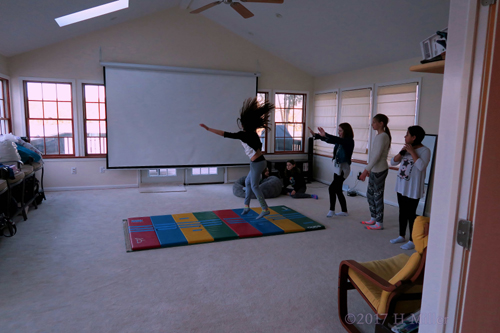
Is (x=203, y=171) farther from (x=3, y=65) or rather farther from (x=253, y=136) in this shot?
(x=3, y=65)

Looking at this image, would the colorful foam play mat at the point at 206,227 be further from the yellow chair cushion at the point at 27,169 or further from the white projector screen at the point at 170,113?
the white projector screen at the point at 170,113

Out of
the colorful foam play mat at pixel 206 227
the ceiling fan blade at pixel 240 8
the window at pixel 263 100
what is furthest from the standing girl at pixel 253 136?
the window at pixel 263 100

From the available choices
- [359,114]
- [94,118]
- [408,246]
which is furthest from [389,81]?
[94,118]

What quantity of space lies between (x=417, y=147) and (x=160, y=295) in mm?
3174

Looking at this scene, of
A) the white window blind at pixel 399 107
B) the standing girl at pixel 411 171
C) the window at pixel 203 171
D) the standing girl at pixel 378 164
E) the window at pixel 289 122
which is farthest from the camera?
the window at pixel 289 122

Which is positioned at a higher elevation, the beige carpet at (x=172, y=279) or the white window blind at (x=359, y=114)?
the white window blind at (x=359, y=114)

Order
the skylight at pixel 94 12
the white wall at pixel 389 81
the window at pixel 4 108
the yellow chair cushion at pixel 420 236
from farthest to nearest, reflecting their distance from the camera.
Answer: the window at pixel 4 108
the skylight at pixel 94 12
the white wall at pixel 389 81
the yellow chair cushion at pixel 420 236

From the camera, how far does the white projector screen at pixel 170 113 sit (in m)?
6.72

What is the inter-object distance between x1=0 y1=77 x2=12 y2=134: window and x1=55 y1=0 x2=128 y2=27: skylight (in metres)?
1.72

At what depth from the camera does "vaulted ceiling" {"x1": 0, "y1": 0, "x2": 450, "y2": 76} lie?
4.48m

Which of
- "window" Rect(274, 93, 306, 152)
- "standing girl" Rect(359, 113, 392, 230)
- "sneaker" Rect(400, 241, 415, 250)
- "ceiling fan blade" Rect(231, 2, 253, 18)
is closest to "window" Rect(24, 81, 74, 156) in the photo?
"ceiling fan blade" Rect(231, 2, 253, 18)

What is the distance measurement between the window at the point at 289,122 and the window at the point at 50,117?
4.61m

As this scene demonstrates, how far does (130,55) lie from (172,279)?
5.28 metres

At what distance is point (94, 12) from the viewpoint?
562 centimetres
